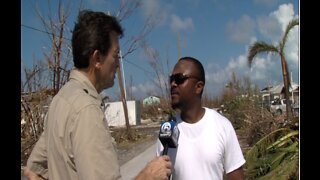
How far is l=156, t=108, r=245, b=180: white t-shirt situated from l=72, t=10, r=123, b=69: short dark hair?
109 centimetres

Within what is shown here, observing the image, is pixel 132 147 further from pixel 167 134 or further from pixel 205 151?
pixel 167 134

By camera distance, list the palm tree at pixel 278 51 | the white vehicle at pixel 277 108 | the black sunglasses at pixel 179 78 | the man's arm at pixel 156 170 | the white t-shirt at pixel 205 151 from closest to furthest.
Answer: the man's arm at pixel 156 170, the white t-shirt at pixel 205 151, the black sunglasses at pixel 179 78, the palm tree at pixel 278 51, the white vehicle at pixel 277 108

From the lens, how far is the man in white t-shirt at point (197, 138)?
274 cm

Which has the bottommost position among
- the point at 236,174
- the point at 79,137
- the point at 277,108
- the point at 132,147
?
the point at 132,147

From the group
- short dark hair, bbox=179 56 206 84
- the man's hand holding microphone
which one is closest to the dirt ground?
short dark hair, bbox=179 56 206 84

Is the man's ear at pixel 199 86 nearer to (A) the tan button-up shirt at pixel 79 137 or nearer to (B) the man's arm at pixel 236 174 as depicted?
(B) the man's arm at pixel 236 174

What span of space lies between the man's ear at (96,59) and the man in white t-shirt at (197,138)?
1056 millimetres

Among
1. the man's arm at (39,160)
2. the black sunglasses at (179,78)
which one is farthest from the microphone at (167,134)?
the man's arm at (39,160)

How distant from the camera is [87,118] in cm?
169

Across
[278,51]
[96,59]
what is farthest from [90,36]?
[278,51]

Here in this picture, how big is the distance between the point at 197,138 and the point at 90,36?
1173 mm
